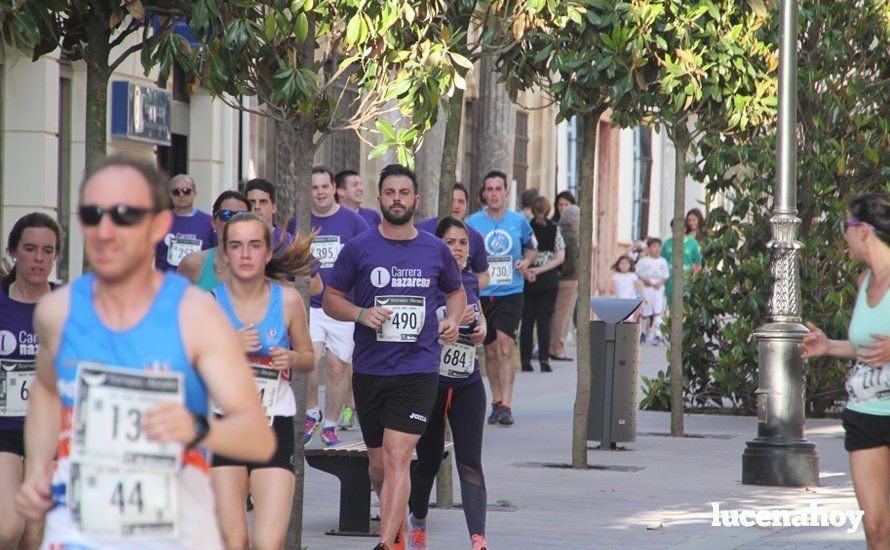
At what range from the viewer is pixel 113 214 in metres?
3.73

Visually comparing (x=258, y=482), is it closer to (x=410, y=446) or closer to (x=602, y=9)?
(x=410, y=446)

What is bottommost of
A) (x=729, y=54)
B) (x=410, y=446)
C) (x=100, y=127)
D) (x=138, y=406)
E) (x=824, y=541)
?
(x=824, y=541)

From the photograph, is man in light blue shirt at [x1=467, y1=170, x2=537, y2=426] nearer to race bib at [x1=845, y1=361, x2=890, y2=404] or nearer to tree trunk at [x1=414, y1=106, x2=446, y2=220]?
tree trunk at [x1=414, y1=106, x2=446, y2=220]

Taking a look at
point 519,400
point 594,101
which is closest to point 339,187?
point 594,101

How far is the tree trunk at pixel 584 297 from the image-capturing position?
11.9m

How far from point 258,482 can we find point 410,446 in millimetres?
1705

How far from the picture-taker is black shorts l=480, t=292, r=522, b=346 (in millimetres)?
15219

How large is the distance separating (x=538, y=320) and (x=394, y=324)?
1285 centimetres

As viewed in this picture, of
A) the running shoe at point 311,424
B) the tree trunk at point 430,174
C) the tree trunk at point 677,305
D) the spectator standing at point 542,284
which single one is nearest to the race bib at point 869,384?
the running shoe at point 311,424

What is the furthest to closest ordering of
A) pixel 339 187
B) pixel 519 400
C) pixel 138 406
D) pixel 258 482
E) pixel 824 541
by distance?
1. pixel 519 400
2. pixel 339 187
3. pixel 824 541
4. pixel 258 482
5. pixel 138 406

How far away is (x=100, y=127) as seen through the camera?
7.43 metres

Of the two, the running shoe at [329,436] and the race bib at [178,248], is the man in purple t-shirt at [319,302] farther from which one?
the race bib at [178,248]

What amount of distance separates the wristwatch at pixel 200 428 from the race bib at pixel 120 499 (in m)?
0.12

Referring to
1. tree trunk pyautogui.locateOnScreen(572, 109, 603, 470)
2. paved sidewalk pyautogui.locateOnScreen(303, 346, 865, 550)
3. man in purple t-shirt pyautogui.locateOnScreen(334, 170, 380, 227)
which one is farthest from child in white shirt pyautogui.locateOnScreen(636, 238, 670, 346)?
tree trunk pyautogui.locateOnScreen(572, 109, 603, 470)
